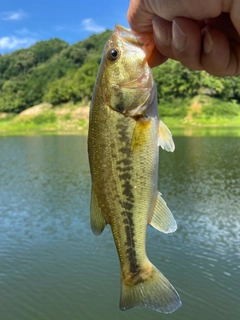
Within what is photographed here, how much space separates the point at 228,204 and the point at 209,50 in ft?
45.3

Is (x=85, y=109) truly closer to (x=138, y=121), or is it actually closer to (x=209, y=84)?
(x=209, y=84)

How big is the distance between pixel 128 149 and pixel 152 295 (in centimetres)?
90

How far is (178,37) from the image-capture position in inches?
83.5

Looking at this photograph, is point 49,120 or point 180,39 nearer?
point 180,39

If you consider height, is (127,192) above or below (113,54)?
below

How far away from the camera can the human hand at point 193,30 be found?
1818 mm

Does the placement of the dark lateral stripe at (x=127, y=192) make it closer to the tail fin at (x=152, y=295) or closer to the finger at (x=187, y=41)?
the tail fin at (x=152, y=295)

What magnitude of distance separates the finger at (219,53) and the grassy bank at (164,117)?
172 feet

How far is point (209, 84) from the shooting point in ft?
197

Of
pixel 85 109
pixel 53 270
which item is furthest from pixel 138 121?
pixel 85 109

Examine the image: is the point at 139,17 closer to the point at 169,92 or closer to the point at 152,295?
the point at 152,295

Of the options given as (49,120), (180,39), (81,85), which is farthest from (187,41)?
(81,85)

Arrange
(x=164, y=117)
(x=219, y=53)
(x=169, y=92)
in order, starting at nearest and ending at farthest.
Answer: (x=219, y=53), (x=164, y=117), (x=169, y=92)

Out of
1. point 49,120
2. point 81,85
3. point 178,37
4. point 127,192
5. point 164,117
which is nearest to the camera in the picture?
point 178,37
